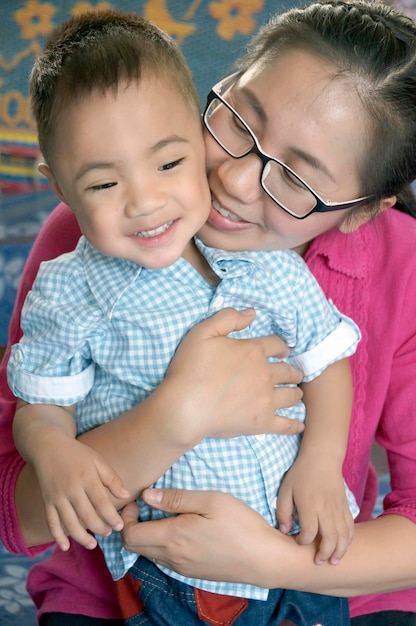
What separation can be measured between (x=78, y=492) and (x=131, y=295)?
1.03 ft

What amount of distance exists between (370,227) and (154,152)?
0.52m

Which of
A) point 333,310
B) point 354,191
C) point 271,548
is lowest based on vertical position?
point 271,548

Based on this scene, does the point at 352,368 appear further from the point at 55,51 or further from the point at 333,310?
Answer: the point at 55,51

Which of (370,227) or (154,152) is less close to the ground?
(154,152)

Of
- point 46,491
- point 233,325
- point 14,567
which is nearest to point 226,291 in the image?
point 233,325

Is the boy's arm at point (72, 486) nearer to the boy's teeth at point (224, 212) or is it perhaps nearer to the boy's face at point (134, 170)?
the boy's face at point (134, 170)

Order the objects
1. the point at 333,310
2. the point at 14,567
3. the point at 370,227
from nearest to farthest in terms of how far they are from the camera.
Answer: the point at 333,310 < the point at 370,227 < the point at 14,567

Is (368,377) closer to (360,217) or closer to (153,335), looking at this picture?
(360,217)

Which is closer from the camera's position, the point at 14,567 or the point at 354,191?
the point at 354,191

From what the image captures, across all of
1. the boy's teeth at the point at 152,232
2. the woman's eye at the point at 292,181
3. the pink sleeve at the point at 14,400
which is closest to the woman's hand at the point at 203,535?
the pink sleeve at the point at 14,400

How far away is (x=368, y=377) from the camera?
1.57 meters

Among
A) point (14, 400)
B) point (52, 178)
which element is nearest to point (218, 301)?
point (52, 178)

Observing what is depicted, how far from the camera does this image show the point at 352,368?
1.57 meters

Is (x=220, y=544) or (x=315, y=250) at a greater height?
(x=315, y=250)
